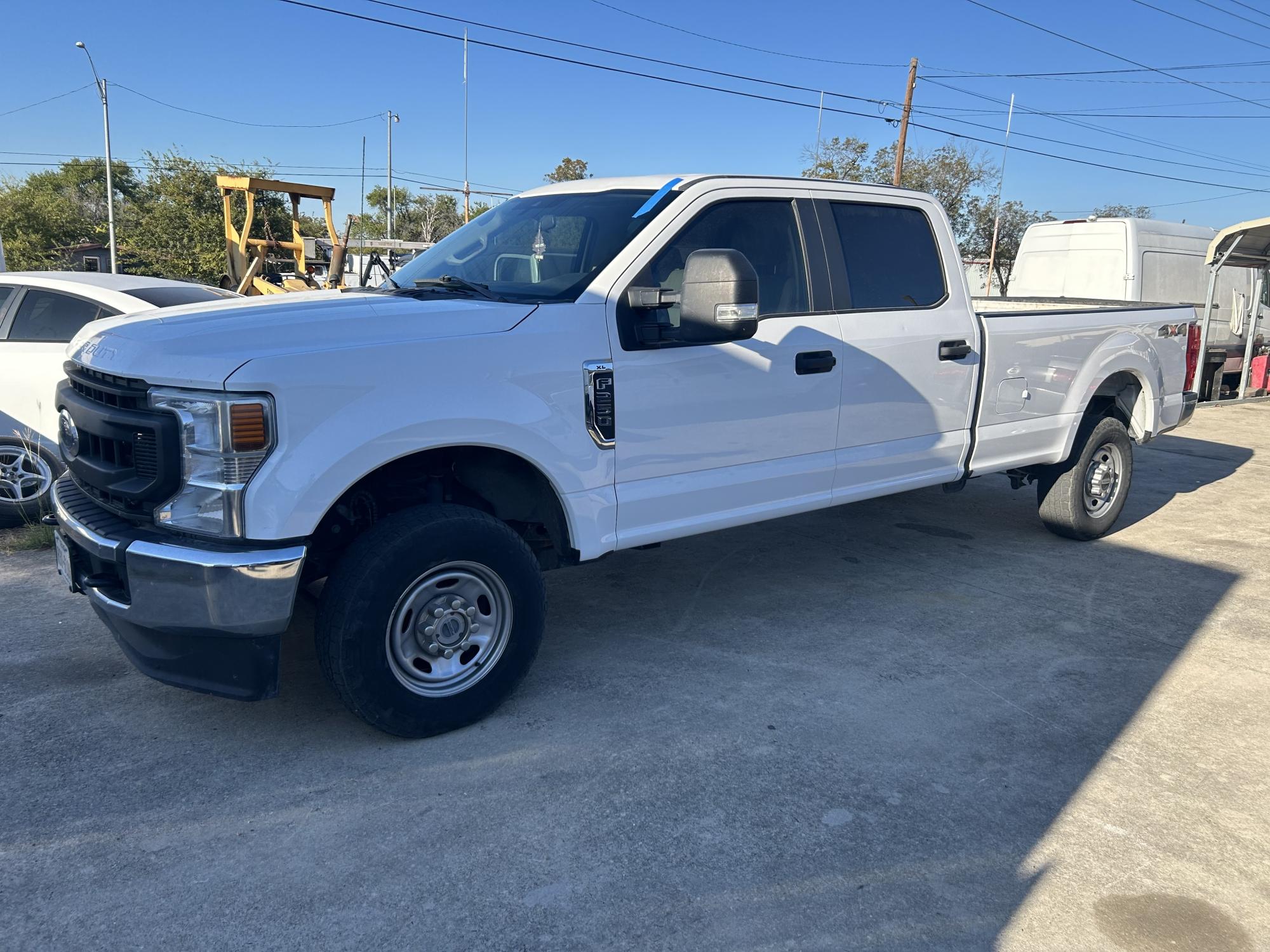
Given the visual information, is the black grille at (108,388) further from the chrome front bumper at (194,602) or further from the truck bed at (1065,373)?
the truck bed at (1065,373)

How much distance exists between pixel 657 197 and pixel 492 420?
54.6 inches

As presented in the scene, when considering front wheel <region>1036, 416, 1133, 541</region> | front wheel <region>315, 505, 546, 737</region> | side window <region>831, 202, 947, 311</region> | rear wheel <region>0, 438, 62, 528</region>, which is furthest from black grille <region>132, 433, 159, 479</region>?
front wheel <region>1036, 416, 1133, 541</region>

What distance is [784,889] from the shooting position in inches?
108

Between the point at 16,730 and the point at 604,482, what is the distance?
93.6 inches

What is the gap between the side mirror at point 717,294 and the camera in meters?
3.61

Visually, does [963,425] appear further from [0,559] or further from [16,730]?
[0,559]

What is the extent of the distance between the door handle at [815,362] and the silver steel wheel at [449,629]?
5.67 feet

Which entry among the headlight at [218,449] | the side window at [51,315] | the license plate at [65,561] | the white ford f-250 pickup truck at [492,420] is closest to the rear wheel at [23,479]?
the side window at [51,315]

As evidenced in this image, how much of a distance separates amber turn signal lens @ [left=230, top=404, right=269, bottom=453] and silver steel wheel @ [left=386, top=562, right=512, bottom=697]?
73cm

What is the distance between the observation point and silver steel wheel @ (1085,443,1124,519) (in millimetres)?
6492

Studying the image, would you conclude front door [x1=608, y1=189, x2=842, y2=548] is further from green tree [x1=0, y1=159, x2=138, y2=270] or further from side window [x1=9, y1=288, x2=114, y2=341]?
green tree [x1=0, y1=159, x2=138, y2=270]

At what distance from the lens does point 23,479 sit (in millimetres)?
6156

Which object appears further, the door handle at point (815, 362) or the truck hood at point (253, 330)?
the door handle at point (815, 362)

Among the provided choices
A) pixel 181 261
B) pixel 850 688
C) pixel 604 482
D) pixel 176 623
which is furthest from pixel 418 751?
pixel 181 261
